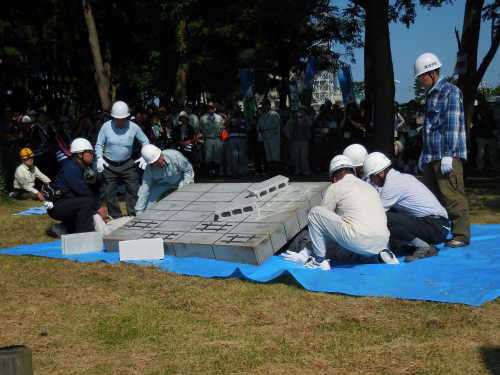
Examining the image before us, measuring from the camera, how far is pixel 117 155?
9.59 meters

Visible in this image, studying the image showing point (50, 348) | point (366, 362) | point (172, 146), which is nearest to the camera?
point (366, 362)

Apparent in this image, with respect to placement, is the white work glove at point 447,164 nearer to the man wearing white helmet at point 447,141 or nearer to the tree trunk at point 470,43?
the man wearing white helmet at point 447,141

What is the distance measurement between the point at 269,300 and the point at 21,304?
2.27 m

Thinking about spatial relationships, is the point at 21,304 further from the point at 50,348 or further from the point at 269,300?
the point at 269,300

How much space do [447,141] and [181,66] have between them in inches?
722

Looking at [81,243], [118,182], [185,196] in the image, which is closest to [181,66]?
[118,182]

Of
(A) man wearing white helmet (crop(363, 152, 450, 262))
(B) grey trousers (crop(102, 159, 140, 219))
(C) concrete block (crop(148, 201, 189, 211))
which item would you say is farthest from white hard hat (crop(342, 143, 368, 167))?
(B) grey trousers (crop(102, 159, 140, 219))

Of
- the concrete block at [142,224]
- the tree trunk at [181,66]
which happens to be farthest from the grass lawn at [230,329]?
the tree trunk at [181,66]

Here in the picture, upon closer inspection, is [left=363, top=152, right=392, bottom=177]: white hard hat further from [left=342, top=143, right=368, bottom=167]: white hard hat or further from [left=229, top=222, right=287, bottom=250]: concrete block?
[left=229, top=222, right=287, bottom=250]: concrete block

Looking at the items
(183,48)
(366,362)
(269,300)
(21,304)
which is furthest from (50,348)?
(183,48)

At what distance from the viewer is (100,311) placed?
5523 millimetres

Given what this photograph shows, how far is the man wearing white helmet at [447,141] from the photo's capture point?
7.02 meters

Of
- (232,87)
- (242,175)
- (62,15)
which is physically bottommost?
(242,175)

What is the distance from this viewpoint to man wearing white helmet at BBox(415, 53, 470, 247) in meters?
7.02
